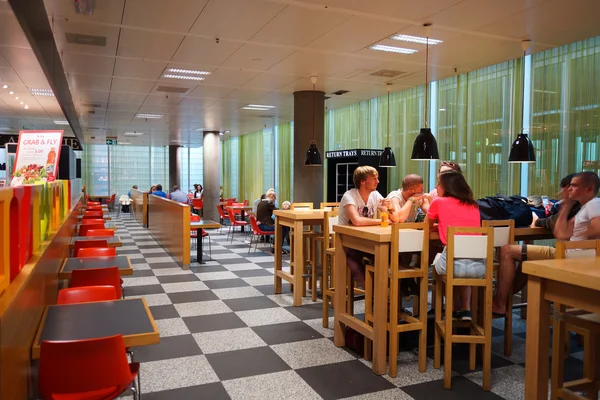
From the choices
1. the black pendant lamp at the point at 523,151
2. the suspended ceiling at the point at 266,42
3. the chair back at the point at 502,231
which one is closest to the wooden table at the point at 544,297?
the chair back at the point at 502,231

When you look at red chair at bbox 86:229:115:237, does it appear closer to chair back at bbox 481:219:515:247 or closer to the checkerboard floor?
the checkerboard floor

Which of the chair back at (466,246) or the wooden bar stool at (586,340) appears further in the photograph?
the chair back at (466,246)

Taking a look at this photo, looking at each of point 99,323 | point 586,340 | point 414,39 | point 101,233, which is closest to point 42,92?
point 101,233

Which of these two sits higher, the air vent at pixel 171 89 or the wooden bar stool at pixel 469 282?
the air vent at pixel 171 89

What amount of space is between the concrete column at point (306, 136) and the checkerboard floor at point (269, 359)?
3.24 meters

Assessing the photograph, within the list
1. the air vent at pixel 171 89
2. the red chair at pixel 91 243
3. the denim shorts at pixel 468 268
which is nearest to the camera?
the denim shorts at pixel 468 268

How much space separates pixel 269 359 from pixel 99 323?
1.79 meters

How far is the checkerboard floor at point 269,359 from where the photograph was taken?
132 inches

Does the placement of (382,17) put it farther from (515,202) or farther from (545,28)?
(515,202)

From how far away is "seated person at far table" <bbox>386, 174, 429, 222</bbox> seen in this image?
4374mm

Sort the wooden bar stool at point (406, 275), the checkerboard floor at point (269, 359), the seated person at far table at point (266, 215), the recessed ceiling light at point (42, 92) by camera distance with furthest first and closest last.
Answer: the seated person at far table at point (266, 215) → the recessed ceiling light at point (42, 92) → the wooden bar stool at point (406, 275) → the checkerboard floor at point (269, 359)

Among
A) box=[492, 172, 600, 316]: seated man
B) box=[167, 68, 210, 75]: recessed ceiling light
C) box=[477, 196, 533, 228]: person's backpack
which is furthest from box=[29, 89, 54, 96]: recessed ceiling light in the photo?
box=[492, 172, 600, 316]: seated man

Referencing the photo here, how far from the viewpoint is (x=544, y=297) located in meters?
2.39

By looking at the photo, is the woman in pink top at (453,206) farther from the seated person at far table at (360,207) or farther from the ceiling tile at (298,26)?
the ceiling tile at (298,26)
